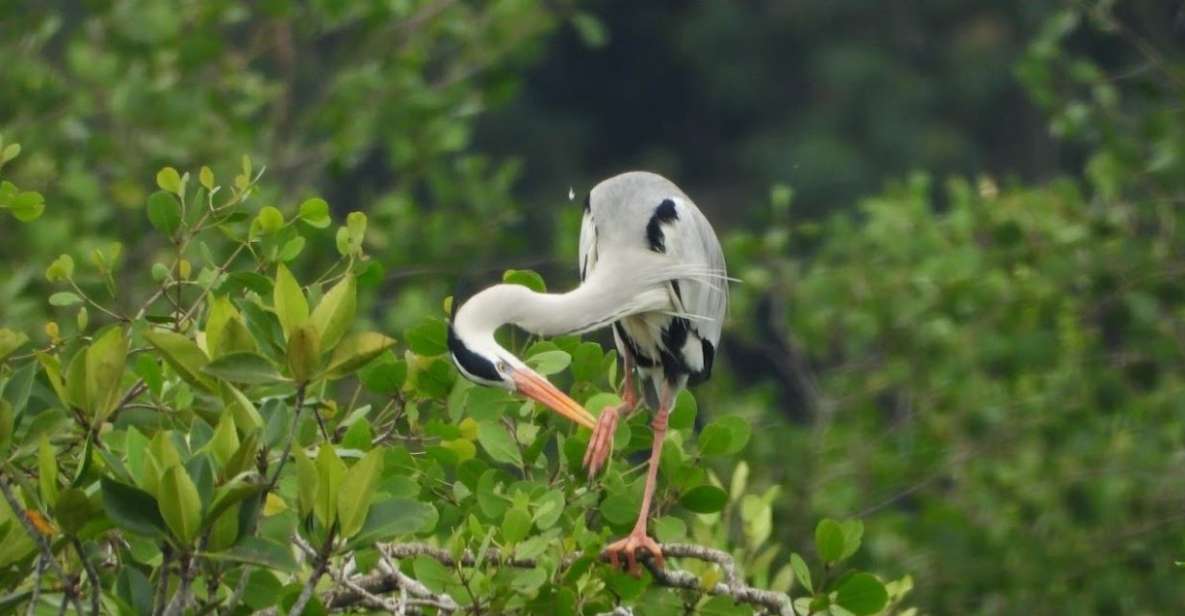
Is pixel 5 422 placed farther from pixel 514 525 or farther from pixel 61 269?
pixel 514 525

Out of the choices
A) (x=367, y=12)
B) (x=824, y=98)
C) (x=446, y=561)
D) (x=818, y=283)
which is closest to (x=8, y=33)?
(x=367, y=12)

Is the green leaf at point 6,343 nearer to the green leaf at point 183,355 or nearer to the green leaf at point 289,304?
the green leaf at point 183,355

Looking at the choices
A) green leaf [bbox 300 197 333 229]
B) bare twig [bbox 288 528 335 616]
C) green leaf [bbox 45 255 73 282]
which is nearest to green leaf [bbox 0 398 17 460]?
bare twig [bbox 288 528 335 616]

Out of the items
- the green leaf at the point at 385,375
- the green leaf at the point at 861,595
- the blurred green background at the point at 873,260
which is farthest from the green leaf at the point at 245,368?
the blurred green background at the point at 873,260

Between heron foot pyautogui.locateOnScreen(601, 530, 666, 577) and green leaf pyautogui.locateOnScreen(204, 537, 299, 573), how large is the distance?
37.7 inches

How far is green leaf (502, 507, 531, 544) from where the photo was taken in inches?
151

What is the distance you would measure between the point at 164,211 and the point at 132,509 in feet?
3.30

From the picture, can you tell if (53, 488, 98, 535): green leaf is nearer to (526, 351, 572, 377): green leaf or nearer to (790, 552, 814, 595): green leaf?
(526, 351, 572, 377): green leaf

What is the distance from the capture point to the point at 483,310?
15.8 ft

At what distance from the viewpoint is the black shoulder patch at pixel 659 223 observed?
5660 mm

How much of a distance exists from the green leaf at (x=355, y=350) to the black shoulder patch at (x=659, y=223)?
7.38 ft

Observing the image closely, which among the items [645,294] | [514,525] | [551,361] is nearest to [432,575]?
[514,525]

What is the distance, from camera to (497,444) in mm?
4246

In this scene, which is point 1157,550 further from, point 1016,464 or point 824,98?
point 824,98
